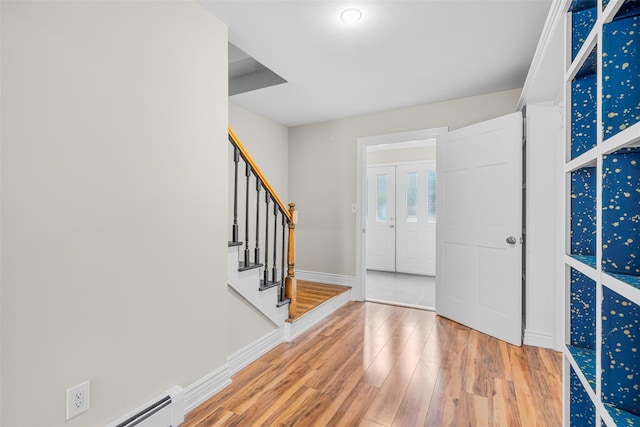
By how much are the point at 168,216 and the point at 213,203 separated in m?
0.33

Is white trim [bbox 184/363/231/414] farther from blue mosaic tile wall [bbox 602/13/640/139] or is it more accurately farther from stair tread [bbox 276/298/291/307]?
blue mosaic tile wall [bbox 602/13/640/139]

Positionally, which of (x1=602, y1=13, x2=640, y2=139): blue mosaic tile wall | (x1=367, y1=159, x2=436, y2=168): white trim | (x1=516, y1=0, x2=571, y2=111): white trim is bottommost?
(x1=602, y1=13, x2=640, y2=139): blue mosaic tile wall

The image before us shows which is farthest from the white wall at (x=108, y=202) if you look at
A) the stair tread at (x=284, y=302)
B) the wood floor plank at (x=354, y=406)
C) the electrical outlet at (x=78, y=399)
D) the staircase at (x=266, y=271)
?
the wood floor plank at (x=354, y=406)

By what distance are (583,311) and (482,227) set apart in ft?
5.93

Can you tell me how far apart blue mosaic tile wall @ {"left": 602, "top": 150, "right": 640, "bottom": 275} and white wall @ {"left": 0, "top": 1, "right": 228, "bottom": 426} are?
5.92 ft

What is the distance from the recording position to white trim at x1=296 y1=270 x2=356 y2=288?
4016mm

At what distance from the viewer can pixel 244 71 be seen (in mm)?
3186

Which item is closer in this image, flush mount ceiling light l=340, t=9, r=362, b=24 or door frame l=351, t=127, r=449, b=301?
flush mount ceiling light l=340, t=9, r=362, b=24

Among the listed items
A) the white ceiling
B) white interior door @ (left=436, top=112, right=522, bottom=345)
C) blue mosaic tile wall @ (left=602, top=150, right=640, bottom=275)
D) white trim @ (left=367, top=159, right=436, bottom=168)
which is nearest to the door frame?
the white ceiling

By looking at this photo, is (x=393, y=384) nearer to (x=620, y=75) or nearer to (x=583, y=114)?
(x=583, y=114)

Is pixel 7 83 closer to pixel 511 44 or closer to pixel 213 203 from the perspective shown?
pixel 213 203

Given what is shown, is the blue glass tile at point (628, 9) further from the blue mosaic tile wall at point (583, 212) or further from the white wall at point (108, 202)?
the white wall at point (108, 202)

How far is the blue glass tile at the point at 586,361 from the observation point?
3.22 ft

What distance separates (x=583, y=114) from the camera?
1.17m
